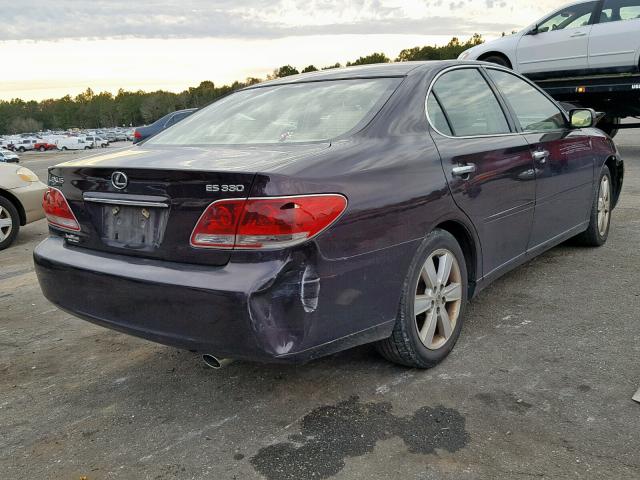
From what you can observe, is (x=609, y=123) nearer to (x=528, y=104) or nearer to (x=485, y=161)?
(x=528, y=104)

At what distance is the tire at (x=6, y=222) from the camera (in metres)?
6.82

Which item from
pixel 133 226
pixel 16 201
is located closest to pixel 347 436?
pixel 133 226

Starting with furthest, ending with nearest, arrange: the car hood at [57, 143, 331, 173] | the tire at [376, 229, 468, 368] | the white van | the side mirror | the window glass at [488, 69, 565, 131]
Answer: the white van → the side mirror → the window glass at [488, 69, 565, 131] → the tire at [376, 229, 468, 368] → the car hood at [57, 143, 331, 173]

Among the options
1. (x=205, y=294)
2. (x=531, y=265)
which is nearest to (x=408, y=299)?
(x=205, y=294)

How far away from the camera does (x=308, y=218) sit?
7.72 feet

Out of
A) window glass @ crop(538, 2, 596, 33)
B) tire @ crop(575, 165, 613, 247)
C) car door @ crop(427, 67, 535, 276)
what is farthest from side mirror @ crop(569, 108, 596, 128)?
window glass @ crop(538, 2, 596, 33)

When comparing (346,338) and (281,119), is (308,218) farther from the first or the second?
(281,119)

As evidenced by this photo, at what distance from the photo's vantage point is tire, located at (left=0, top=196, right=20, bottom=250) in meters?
6.82

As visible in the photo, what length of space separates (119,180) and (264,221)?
758mm

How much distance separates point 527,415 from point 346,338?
0.83 metres

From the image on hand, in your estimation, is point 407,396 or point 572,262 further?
point 572,262

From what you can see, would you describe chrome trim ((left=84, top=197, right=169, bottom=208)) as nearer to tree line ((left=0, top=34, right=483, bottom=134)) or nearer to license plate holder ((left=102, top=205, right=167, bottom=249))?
license plate holder ((left=102, top=205, right=167, bottom=249))

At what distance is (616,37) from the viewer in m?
9.60

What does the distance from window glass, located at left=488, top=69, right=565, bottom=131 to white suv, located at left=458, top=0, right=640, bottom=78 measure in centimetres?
616
